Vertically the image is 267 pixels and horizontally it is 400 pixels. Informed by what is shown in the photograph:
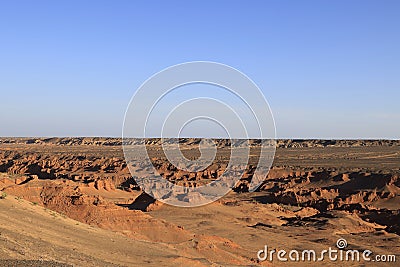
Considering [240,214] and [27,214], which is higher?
[27,214]

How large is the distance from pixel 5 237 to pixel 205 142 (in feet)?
415

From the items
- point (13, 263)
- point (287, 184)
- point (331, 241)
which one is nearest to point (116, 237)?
point (13, 263)

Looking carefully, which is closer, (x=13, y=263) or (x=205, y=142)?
(x=13, y=263)

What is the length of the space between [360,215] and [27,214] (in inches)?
792

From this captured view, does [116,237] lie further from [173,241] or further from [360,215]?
[360,215]

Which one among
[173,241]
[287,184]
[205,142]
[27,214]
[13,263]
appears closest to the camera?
[13,263]

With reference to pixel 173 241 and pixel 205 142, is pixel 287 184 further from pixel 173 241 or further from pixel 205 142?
pixel 205 142

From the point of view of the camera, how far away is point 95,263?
10.9 meters

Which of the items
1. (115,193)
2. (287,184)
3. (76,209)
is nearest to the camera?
(76,209)

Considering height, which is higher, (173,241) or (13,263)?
(13,263)

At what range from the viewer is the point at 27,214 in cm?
1509

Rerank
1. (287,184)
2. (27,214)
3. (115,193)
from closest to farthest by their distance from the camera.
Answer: (27,214) < (115,193) < (287,184)

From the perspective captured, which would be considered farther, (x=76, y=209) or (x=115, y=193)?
(x=115, y=193)

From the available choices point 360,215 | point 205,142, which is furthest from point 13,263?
point 205,142
